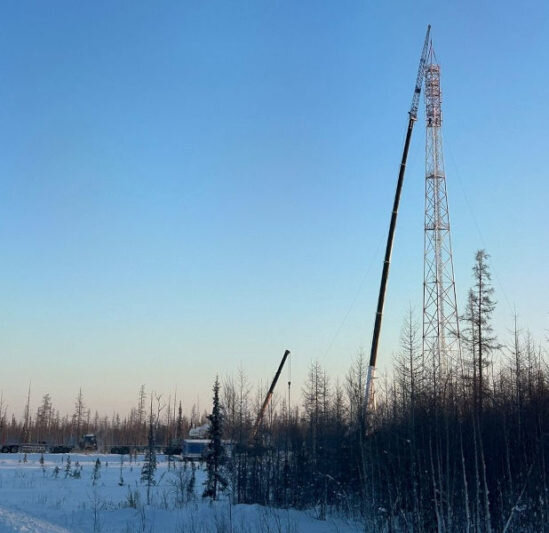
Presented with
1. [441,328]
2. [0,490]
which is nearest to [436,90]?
[441,328]

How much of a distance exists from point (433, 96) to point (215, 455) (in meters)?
19.7

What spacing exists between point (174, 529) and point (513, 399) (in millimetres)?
9398

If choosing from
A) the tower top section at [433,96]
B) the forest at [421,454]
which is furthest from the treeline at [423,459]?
the tower top section at [433,96]

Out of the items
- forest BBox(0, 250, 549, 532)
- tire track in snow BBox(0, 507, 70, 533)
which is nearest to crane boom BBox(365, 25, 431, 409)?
forest BBox(0, 250, 549, 532)

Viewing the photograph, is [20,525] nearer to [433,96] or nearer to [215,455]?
[215,455]

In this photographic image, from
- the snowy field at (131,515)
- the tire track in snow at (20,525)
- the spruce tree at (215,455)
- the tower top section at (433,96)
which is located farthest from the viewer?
the tower top section at (433,96)

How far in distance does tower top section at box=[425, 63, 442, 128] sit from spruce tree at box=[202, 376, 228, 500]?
657 inches

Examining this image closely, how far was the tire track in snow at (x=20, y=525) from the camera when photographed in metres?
14.2

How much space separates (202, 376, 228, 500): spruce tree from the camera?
26.4 metres

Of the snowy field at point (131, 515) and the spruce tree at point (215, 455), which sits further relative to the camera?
the spruce tree at point (215, 455)

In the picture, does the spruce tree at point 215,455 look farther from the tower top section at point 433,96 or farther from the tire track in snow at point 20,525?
the tower top section at point 433,96

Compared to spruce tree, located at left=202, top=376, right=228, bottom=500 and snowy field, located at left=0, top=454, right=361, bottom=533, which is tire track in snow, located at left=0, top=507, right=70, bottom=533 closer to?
snowy field, located at left=0, top=454, right=361, bottom=533

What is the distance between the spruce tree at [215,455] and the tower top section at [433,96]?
1668 centimetres

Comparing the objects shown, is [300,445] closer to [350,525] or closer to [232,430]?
[232,430]
